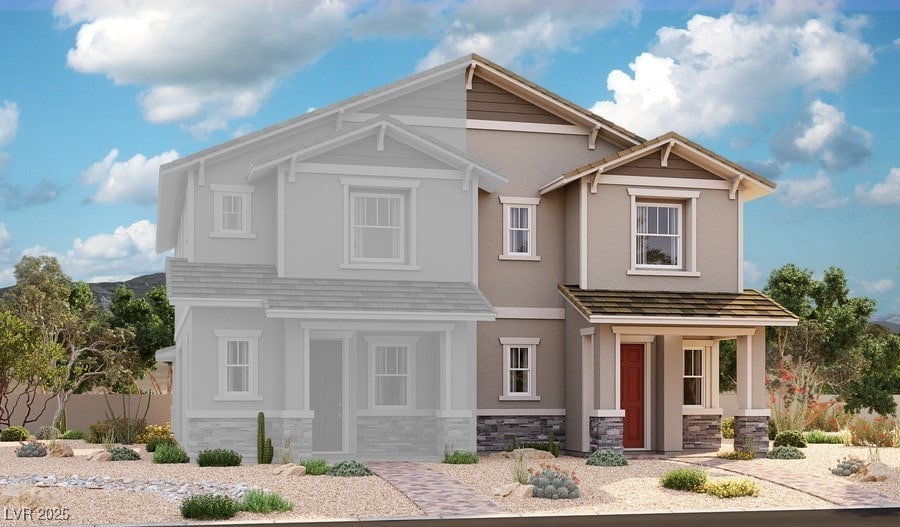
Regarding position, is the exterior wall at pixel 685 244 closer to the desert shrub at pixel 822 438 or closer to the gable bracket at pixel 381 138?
the gable bracket at pixel 381 138

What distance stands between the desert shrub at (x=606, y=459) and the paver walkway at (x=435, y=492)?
371 centimetres

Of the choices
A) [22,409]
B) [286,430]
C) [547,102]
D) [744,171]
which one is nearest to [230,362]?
[286,430]

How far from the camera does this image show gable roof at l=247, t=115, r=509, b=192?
79.5 feet

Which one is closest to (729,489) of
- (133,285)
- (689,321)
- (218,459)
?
(689,321)

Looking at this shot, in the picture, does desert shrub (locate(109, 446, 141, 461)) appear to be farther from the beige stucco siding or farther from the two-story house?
the beige stucco siding

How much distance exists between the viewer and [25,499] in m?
15.9

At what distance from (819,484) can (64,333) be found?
2742cm

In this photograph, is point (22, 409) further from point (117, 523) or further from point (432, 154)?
point (117, 523)

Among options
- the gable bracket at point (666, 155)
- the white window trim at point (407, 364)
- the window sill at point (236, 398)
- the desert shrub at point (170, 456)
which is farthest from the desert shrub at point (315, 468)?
the gable bracket at point (666, 155)

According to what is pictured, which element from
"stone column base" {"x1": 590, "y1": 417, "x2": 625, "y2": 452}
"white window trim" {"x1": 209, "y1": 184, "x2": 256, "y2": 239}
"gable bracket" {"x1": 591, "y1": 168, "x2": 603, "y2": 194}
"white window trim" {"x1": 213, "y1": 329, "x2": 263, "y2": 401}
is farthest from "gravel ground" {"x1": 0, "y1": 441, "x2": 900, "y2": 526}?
"gable bracket" {"x1": 591, "y1": 168, "x2": 603, "y2": 194}

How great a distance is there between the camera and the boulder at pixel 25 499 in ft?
51.8

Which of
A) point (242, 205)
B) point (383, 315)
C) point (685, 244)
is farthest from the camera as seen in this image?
point (685, 244)

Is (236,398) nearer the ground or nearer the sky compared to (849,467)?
nearer the sky

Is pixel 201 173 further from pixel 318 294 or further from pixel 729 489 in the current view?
pixel 729 489
